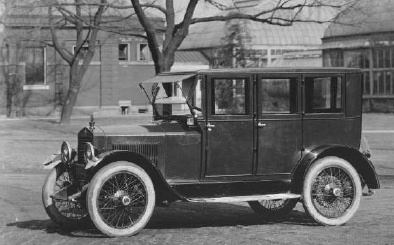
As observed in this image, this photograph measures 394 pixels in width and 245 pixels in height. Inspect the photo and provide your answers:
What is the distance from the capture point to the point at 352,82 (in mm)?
9453

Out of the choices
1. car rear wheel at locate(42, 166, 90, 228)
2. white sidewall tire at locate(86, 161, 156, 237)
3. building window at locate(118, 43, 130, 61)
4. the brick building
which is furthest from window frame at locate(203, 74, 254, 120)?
building window at locate(118, 43, 130, 61)

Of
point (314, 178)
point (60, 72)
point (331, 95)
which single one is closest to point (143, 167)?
point (314, 178)

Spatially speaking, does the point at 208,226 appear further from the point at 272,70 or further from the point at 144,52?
the point at 144,52

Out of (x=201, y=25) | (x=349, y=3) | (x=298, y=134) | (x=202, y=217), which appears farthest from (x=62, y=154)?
(x=201, y=25)

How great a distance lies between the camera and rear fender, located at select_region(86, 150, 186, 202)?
8.20 meters

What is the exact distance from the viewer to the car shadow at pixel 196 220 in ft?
28.7

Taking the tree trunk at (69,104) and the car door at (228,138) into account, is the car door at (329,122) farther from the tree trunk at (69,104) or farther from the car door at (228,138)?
the tree trunk at (69,104)

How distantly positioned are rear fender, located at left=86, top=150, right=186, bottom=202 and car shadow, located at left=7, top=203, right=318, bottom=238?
1.49ft

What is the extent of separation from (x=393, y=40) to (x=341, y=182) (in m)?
35.0

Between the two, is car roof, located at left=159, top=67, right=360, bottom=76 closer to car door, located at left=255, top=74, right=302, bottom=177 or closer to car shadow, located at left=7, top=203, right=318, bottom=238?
car door, located at left=255, top=74, right=302, bottom=177

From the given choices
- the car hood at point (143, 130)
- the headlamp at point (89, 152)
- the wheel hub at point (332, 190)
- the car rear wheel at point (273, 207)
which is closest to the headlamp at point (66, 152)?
the car hood at point (143, 130)

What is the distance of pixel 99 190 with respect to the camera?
318 inches

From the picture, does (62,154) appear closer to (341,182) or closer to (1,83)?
(341,182)

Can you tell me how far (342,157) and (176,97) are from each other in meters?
2.23
